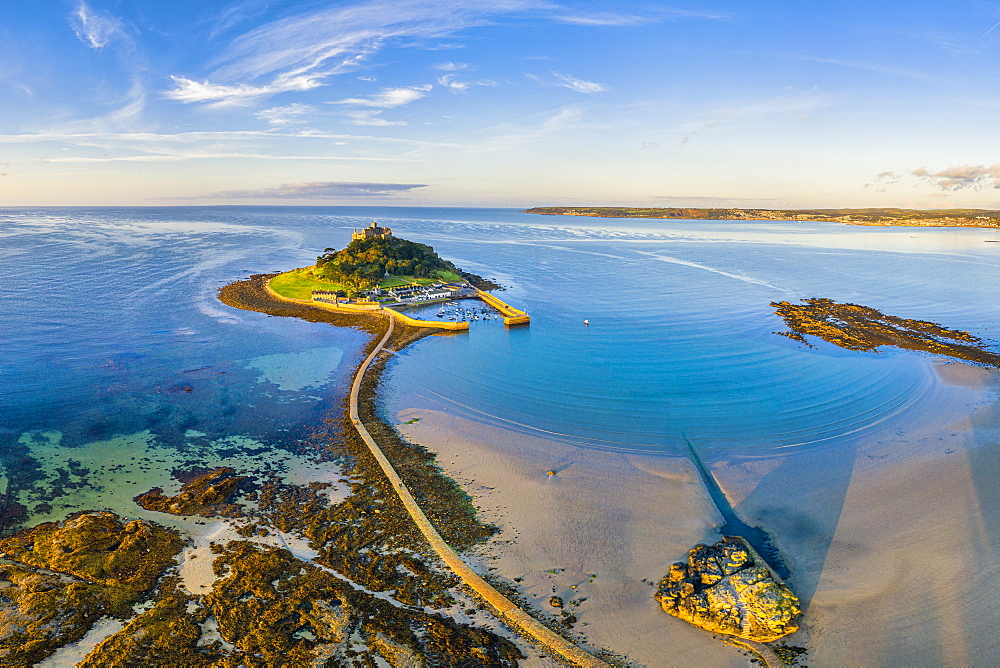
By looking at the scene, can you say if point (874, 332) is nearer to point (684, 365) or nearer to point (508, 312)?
point (684, 365)

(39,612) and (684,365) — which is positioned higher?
(684,365)

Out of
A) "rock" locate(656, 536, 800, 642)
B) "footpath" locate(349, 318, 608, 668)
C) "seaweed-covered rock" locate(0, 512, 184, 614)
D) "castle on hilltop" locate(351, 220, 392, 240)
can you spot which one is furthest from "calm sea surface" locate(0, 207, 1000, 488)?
"castle on hilltop" locate(351, 220, 392, 240)

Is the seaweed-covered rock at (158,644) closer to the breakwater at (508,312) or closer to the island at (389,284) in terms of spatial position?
the island at (389,284)

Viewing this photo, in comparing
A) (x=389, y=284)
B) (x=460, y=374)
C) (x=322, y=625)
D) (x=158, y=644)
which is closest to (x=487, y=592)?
(x=322, y=625)

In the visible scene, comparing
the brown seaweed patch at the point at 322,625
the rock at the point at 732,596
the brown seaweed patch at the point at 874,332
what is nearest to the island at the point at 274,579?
the brown seaweed patch at the point at 322,625

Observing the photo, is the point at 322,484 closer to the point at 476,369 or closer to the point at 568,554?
the point at 568,554

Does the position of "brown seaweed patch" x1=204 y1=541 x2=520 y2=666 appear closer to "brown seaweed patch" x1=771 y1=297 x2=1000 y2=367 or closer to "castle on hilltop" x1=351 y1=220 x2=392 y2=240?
"brown seaweed patch" x1=771 y1=297 x2=1000 y2=367
